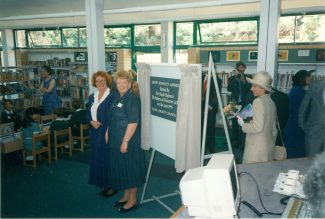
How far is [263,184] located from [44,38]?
35.0ft

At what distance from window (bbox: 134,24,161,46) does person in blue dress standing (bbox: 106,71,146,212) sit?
20.9 feet

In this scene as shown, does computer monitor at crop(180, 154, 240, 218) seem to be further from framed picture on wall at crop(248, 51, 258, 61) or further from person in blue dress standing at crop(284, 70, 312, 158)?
framed picture on wall at crop(248, 51, 258, 61)

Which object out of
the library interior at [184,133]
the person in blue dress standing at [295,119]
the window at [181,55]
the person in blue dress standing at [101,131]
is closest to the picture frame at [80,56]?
the library interior at [184,133]

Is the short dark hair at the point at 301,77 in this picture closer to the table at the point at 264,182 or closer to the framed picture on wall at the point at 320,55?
the table at the point at 264,182

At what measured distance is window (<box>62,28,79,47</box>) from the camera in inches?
409

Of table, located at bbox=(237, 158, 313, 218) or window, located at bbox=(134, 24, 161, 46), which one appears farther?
window, located at bbox=(134, 24, 161, 46)

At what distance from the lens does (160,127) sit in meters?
3.30

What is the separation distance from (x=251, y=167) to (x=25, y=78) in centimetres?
721

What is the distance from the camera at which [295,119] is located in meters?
4.34

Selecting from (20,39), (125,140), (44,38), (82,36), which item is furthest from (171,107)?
(20,39)

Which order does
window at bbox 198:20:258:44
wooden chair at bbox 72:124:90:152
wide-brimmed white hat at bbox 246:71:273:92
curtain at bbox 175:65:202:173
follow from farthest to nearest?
window at bbox 198:20:258:44
wooden chair at bbox 72:124:90:152
wide-brimmed white hat at bbox 246:71:273:92
curtain at bbox 175:65:202:173

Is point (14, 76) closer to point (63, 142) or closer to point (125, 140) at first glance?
point (63, 142)

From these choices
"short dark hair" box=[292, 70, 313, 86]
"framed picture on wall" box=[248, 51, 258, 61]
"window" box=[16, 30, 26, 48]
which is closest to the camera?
"short dark hair" box=[292, 70, 313, 86]

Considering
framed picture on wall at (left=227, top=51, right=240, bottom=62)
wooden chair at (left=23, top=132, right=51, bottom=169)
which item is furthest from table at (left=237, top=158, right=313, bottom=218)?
framed picture on wall at (left=227, top=51, right=240, bottom=62)
